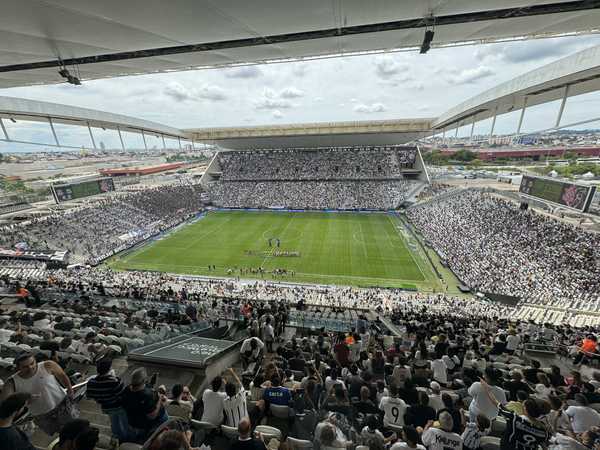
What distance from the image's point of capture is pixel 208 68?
829cm

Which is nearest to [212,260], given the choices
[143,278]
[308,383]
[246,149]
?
[143,278]

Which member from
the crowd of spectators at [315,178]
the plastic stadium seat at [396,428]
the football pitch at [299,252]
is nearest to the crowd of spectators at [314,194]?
the crowd of spectators at [315,178]

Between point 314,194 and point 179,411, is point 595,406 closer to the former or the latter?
point 179,411

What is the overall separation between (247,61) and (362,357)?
8.49m

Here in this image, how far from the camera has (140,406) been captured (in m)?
3.14

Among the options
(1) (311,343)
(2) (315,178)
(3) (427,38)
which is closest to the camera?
(3) (427,38)

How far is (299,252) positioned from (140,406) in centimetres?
2820

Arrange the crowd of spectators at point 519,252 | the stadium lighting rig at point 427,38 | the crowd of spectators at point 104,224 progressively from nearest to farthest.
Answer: the stadium lighting rig at point 427,38, the crowd of spectators at point 519,252, the crowd of spectators at point 104,224

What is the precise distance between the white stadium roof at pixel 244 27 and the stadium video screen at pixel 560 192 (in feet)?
80.9

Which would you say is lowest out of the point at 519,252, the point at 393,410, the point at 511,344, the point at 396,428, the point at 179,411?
the point at 519,252

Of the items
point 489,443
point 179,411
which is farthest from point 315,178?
point 489,443

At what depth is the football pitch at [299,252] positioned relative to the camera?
26.2 meters

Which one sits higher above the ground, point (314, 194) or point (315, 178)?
point (315, 178)

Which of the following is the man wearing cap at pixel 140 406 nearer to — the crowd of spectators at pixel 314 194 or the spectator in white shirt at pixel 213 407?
the spectator in white shirt at pixel 213 407
